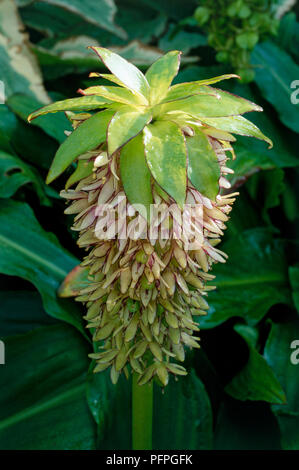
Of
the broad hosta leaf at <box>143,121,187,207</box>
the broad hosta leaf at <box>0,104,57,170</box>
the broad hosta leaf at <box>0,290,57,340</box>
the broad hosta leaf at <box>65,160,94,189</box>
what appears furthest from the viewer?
the broad hosta leaf at <box>0,104,57,170</box>

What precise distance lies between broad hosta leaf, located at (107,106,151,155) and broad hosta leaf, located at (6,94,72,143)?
2.21 feet

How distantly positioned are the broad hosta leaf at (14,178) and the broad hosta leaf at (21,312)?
214 millimetres

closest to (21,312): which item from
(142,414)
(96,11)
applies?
(142,414)

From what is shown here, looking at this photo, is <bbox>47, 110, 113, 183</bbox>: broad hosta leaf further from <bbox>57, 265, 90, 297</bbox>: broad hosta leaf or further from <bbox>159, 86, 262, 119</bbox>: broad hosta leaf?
<bbox>57, 265, 90, 297</bbox>: broad hosta leaf

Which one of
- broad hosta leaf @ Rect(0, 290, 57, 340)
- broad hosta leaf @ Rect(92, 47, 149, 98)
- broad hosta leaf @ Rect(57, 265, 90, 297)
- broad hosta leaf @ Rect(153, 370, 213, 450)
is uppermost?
broad hosta leaf @ Rect(92, 47, 149, 98)

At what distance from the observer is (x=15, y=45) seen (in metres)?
1.32

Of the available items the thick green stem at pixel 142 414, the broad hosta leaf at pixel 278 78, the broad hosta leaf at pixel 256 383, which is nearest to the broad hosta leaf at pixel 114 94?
the thick green stem at pixel 142 414

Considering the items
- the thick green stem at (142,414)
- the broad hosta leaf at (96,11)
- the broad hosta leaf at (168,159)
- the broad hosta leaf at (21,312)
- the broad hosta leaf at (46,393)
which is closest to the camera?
the broad hosta leaf at (168,159)

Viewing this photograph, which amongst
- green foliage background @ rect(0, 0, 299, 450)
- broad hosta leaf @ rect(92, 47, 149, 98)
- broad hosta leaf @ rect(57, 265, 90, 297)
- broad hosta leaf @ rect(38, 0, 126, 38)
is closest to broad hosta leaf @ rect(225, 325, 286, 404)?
green foliage background @ rect(0, 0, 299, 450)

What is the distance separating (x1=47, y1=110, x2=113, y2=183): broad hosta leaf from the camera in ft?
1.72

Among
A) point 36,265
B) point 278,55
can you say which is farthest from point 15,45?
point 278,55

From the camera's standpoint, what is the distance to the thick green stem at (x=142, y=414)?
31.3 inches

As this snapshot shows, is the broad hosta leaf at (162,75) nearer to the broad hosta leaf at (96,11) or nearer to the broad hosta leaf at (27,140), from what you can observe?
the broad hosta leaf at (27,140)
